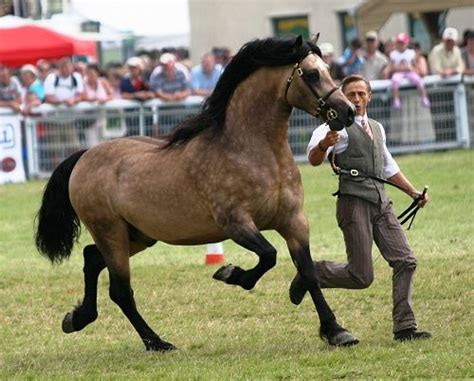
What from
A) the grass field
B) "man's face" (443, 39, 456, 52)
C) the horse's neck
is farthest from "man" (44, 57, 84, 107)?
the horse's neck

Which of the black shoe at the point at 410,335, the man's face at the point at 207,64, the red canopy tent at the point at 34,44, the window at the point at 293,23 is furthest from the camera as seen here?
the window at the point at 293,23

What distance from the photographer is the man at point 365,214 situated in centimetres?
921

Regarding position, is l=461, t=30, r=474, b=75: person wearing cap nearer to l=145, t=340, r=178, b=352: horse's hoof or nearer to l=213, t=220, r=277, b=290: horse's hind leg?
l=145, t=340, r=178, b=352: horse's hoof

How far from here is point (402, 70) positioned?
2203 cm

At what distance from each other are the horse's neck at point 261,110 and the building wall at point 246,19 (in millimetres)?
25420

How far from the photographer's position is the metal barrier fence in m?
21.8

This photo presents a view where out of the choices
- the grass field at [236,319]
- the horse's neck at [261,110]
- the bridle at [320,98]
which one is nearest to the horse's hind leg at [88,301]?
the grass field at [236,319]

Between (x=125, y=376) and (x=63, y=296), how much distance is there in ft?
12.7

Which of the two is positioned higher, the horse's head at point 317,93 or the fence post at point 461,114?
the horse's head at point 317,93

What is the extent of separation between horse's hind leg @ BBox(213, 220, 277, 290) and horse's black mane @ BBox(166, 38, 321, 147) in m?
0.75

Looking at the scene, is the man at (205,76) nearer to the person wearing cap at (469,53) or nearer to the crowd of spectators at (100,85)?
the crowd of spectators at (100,85)

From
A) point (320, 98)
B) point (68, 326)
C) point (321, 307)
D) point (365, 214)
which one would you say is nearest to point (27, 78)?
point (68, 326)

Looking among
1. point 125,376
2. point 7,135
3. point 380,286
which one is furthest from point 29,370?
point 7,135

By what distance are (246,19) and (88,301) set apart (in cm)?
2659
